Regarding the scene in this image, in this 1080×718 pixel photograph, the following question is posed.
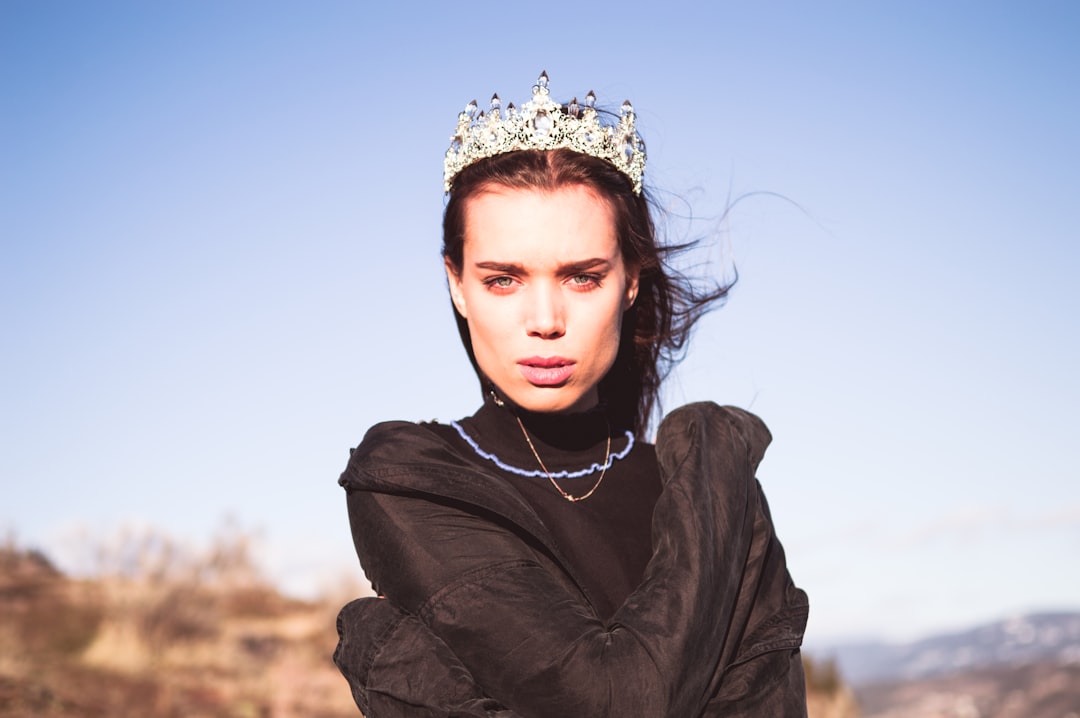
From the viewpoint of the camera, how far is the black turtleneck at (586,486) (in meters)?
2.43

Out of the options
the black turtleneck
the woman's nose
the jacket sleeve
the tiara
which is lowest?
the jacket sleeve

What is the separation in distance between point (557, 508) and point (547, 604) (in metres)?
0.49

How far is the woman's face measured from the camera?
94.9 inches

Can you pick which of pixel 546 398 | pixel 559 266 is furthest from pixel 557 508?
pixel 559 266

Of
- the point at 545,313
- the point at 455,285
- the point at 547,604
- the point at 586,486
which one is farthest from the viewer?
the point at 455,285

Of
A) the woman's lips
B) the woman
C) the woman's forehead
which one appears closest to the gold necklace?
the woman

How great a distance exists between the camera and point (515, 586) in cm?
207

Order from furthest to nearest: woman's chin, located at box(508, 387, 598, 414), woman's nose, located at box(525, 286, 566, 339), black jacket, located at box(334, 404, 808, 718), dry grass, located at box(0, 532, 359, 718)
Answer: dry grass, located at box(0, 532, 359, 718) → woman's chin, located at box(508, 387, 598, 414) → woman's nose, located at box(525, 286, 566, 339) → black jacket, located at box(334, 404, 808, 718)

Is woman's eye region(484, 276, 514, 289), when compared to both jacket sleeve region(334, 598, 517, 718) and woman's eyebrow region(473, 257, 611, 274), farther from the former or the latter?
jacket sleeve region(334, 598, 517, 718)

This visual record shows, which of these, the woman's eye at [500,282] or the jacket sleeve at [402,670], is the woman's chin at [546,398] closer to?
the woman's eye at [500,282]

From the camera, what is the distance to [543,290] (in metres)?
2.40

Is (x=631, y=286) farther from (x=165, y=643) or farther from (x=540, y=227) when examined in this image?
(x=165, y=643)

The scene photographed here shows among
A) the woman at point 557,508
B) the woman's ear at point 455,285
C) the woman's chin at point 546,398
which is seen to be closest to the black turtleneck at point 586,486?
the woman at point 557,508

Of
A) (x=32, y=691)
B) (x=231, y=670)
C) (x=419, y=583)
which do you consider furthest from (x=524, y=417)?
(x=231, y=670)
